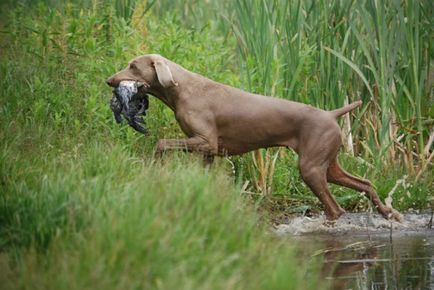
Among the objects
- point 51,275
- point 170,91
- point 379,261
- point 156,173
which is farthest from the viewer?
point 170,91

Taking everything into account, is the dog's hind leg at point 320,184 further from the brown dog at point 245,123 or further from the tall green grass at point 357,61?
the tall green grass at point 357,61

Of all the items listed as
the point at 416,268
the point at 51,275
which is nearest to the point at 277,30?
the point at 416,268

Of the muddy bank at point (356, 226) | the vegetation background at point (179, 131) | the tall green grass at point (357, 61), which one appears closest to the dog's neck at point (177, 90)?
the vegetation background at point (179, 131)

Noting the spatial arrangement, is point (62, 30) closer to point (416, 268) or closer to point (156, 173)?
point (156, 173)

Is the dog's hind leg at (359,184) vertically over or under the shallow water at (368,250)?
over

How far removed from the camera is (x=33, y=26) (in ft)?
35.0

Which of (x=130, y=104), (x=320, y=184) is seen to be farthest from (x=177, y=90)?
(x=320, y=184)

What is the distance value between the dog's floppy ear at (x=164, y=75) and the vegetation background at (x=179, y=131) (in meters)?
0.67

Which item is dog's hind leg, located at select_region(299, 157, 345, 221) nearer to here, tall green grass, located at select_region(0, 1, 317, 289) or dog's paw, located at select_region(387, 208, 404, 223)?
dog's paw, located at select_region(387, 208, 404, 223)

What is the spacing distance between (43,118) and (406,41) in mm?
3664

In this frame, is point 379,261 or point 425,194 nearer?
point 379,261

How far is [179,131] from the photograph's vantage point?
9.49 m

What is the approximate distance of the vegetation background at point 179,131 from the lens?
5.84 m

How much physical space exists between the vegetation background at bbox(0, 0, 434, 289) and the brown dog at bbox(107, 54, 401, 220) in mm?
305
